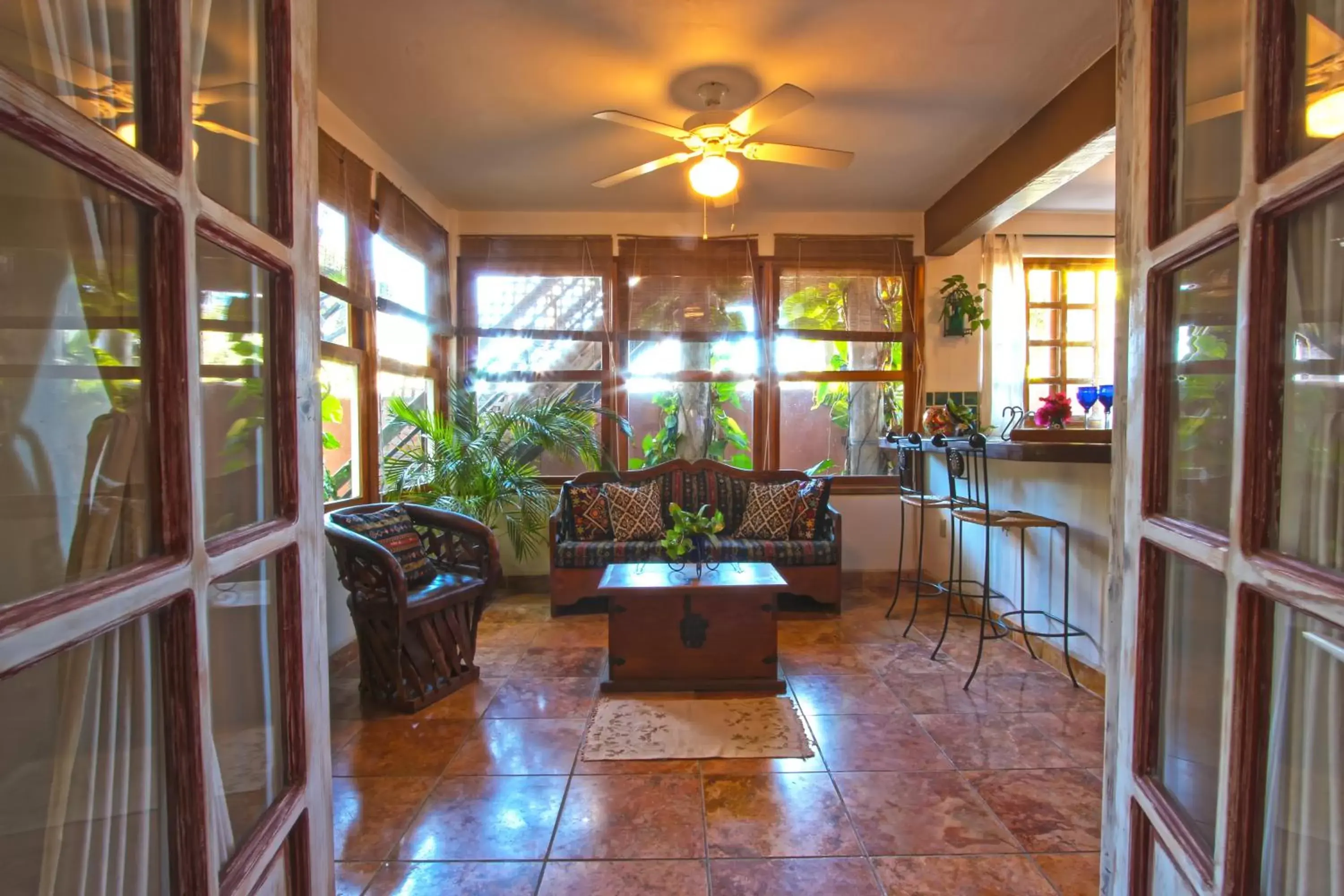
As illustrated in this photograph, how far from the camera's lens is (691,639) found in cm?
283

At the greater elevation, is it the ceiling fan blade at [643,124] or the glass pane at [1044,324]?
the ceiling fan blade at [643,124]

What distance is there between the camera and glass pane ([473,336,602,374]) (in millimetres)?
4664

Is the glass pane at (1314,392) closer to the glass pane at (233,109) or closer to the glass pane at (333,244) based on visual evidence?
the glass pane at (233,109)

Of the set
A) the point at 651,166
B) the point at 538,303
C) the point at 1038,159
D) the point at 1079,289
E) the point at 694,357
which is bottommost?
the point at 694,357

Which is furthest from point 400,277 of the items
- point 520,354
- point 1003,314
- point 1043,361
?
point 1043,361

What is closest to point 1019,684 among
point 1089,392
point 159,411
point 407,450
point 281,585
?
point 1089,392

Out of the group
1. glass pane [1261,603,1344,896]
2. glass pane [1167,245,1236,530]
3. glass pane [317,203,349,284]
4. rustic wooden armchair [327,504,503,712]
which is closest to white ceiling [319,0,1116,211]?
glass pane [317,203,349,284]

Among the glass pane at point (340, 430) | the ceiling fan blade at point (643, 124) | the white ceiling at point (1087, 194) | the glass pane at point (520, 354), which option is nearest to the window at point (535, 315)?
the glass pane at point (520, 354)

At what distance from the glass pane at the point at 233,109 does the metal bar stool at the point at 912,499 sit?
336cm

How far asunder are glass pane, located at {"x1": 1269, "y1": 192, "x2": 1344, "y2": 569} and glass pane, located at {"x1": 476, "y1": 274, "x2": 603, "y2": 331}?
4.31m

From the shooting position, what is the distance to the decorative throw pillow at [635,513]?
4.16 m

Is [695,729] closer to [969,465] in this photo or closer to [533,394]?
[969,465]

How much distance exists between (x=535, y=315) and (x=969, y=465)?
3171 mm

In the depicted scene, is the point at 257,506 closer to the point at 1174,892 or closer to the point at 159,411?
the point at 159,411
